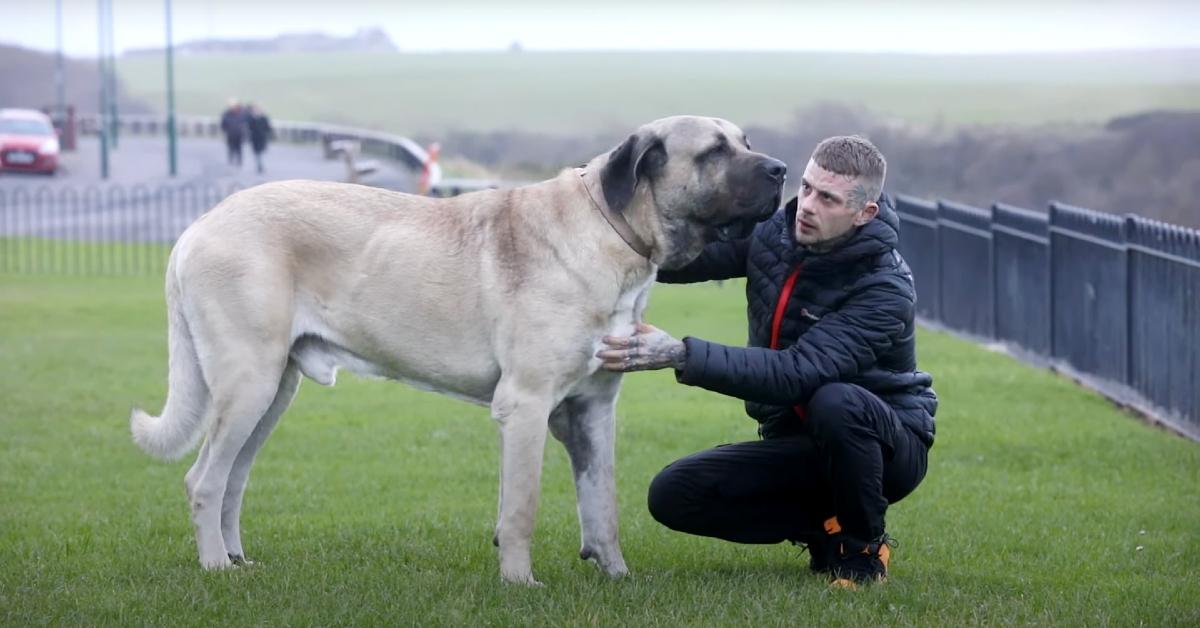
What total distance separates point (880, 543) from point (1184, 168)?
2599 cm

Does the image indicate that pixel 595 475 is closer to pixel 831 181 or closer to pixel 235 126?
pixel 831 181

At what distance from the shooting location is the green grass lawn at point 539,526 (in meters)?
5.50

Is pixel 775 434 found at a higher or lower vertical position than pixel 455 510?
higher

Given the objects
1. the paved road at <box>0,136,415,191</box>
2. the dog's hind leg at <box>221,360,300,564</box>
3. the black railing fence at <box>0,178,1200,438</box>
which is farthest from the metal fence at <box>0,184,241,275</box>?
the dog's hind leg at <box>221,360,300,564</box>

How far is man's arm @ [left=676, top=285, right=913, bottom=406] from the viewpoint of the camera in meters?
5.58

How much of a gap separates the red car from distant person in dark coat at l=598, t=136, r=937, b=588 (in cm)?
3987

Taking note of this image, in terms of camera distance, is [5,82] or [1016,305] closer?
[1016,305]

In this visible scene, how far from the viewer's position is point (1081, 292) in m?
12.5

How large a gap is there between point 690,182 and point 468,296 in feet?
A: 3.17

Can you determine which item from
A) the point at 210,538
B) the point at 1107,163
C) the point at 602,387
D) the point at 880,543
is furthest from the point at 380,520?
the point at 1107,163

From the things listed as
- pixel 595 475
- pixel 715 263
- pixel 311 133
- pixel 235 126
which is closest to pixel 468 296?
pixel 595 475

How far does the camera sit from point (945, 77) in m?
104

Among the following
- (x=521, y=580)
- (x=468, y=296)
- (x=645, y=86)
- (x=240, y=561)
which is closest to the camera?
(x=521, y=580)

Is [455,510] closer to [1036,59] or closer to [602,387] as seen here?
[602,387]
